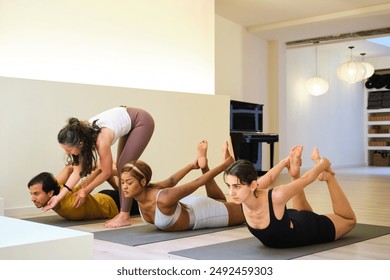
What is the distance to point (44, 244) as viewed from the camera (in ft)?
5.99

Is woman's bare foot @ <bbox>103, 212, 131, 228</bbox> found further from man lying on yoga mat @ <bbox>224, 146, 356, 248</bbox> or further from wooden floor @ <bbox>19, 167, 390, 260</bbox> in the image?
man lying on yoga mat @ <bbox>224, 146, 356, 248</bbox>

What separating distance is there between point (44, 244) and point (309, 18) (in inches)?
266

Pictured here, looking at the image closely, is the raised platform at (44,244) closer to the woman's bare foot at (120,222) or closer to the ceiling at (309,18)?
the woman's bare foot at (120,222)

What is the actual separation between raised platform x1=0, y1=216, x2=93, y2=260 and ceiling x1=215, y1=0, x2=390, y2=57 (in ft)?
18.4

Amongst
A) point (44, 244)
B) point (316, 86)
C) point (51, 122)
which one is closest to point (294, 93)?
point (316, 86)

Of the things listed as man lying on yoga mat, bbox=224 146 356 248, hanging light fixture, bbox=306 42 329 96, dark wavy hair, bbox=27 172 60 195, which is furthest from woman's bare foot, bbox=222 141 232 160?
hanging light fixture, bbox=306 42 329 96

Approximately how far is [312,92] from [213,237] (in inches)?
295

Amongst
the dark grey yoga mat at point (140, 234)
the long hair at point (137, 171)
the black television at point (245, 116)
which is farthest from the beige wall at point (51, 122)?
the black television at point (245, 116)

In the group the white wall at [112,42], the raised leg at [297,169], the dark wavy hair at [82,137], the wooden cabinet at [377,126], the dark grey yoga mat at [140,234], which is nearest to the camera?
the raised leg at [297,169]

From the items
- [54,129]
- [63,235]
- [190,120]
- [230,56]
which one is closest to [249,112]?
[230,56]

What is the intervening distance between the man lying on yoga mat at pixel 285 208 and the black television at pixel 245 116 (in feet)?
14.4

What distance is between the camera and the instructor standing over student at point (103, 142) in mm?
3572

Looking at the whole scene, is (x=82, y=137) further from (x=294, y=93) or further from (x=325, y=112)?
(x=325, y=112)

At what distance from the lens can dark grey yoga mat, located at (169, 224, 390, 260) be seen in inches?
107
